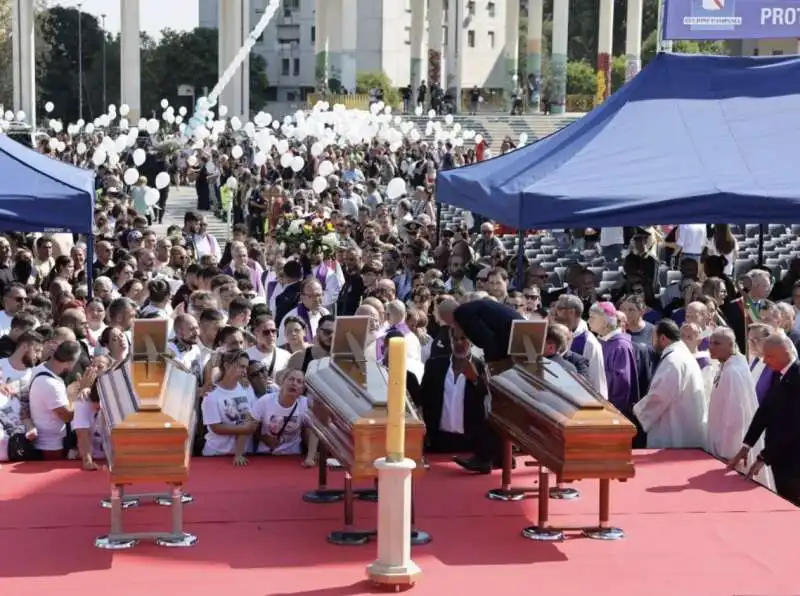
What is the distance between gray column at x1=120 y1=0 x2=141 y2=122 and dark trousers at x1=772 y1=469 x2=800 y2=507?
5059 cm

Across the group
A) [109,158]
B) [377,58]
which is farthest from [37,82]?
[109,158]

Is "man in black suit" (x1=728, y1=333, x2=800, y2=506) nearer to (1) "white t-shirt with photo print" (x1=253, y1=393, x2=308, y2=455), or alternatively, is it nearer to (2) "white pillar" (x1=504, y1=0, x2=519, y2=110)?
(1) "white t-shirt with photo print" (x1=253, y1=393, x2=308, y2=455)

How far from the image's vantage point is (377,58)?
323 feet

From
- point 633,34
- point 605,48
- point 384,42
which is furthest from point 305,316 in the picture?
point 384,42

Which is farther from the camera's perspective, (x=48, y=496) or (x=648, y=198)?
(x=648, y=198)

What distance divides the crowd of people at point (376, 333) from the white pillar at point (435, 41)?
6500cm

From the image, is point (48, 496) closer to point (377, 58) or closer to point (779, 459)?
point (779, 459)

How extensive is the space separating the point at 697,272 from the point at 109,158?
1893 centimetres

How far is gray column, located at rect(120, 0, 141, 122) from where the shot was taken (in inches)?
2265

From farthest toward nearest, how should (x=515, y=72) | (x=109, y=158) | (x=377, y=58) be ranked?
1. (x=377, y=58)
2. (x=515, y=72)
3. (x=109, y=158)

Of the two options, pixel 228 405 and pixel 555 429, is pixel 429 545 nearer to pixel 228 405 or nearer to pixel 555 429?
pixel 555 429

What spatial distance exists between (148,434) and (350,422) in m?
1.13

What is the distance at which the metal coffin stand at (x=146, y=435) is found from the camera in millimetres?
7566

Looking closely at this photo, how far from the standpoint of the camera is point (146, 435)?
756 cm
